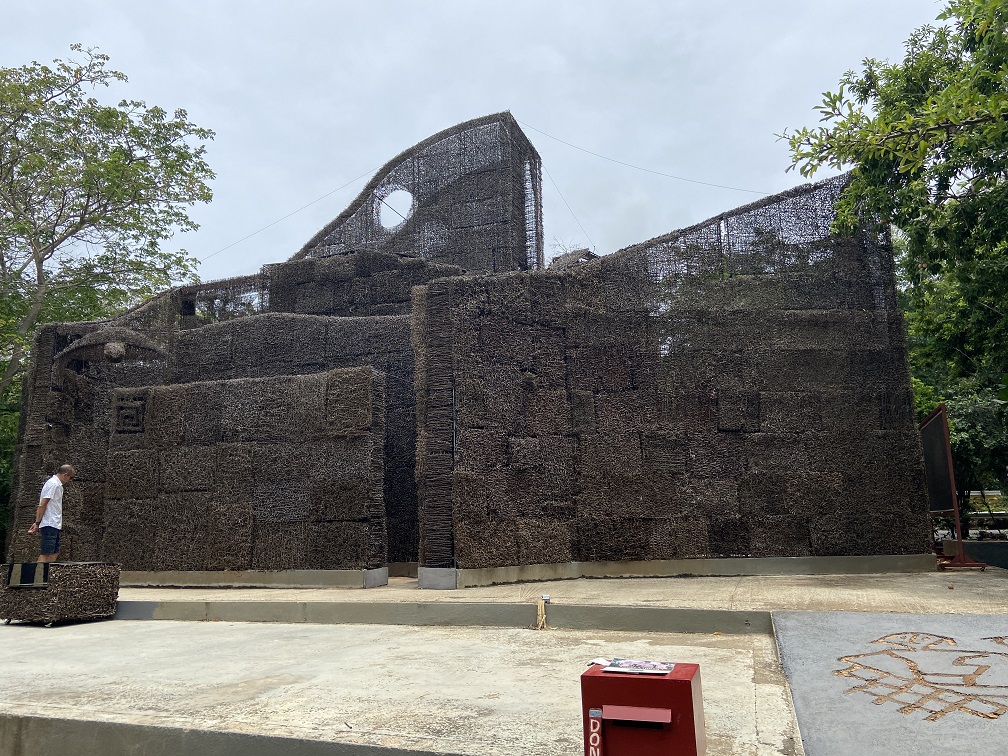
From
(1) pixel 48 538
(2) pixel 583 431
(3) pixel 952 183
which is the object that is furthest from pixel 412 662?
(3) pixel 952 183

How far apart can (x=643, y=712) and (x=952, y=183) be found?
965cm

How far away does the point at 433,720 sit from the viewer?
139 inches

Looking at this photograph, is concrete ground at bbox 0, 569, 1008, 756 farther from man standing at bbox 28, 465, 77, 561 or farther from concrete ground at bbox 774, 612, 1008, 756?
man standing at bbox 28, 465, 77, 561

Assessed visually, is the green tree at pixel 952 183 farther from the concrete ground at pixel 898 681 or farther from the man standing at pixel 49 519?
the man standing at pixel 49 519

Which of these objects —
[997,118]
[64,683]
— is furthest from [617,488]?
[64,683]

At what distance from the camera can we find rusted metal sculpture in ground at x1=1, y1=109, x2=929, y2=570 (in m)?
8.83

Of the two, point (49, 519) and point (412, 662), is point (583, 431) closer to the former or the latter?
point (412, 662)

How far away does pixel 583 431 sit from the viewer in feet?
30.1

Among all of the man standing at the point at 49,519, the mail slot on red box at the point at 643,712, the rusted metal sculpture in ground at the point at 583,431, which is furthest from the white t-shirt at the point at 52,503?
the mail slot on red box at the point at 643,712

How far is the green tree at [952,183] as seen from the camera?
725cm

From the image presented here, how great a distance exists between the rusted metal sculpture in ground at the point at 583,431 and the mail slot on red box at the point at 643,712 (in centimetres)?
580

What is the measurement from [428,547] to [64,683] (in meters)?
Answer: 4.13

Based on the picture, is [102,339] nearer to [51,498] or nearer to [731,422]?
[51,498]

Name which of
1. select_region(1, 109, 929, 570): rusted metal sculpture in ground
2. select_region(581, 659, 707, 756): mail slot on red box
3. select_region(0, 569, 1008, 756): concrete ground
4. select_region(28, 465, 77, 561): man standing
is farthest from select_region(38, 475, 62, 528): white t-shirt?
select_region(581, 659, 707, 756): mail slot on red box
